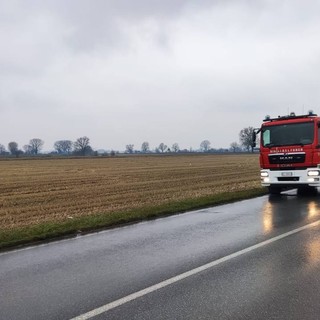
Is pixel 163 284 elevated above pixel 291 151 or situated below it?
below

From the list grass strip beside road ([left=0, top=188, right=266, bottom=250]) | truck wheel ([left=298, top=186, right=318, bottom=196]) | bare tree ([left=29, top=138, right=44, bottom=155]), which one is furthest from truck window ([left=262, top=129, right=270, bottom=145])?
bare tree ([left=29, top=138, right=44, bottom=155])

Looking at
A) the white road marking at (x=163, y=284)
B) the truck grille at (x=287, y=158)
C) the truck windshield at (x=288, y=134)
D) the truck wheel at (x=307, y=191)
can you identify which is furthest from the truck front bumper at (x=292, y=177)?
the white road marking at (x=163, y=284)

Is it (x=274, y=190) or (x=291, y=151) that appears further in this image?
(x=274, y=190)

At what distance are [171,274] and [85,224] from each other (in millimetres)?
4326

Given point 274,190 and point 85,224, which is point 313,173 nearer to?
point 274,190

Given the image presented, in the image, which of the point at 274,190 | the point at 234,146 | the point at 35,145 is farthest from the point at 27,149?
the point at 274,190

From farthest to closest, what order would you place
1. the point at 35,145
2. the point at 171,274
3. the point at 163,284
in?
the point at 35,145
the point at 171,274
the point at 163,284

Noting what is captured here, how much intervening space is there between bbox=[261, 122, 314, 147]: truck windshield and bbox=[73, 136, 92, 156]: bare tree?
156056 mm

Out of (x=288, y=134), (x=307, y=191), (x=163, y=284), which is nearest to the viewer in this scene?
(x=163, y=284)

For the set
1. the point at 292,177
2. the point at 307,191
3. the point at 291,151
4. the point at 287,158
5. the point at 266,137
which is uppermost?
the point at 266,137

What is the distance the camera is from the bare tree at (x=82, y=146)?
554 ft

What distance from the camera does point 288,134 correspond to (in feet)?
49.2

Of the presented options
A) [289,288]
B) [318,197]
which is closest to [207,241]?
[289,288]

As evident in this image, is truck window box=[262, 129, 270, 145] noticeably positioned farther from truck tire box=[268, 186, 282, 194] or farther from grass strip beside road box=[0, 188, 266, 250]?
grass strip beside road box=[0, 188, 266, 250]
